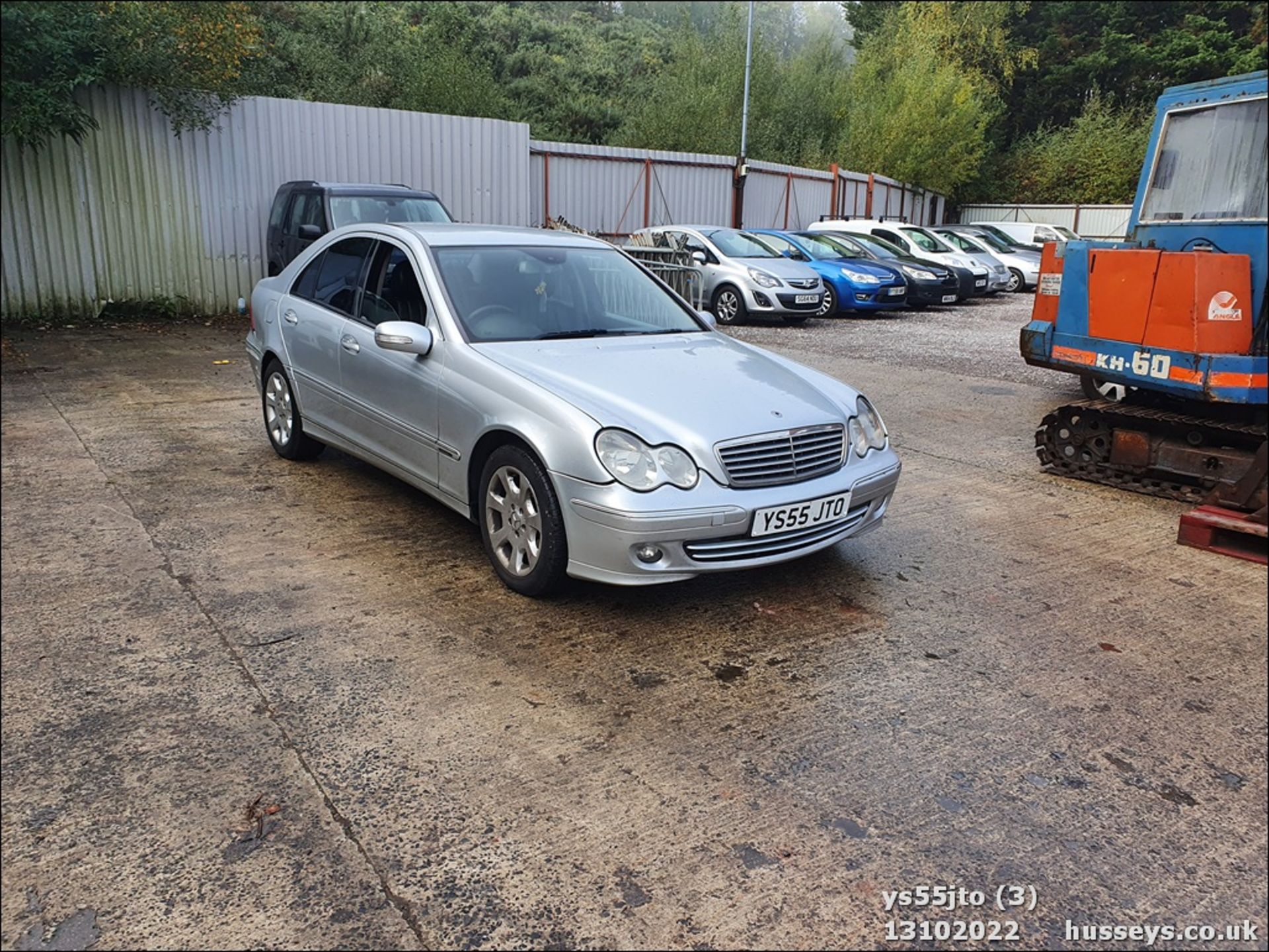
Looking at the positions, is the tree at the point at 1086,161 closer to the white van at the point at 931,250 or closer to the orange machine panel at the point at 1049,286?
the white van at the point at 931,250

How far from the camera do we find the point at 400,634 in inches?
156

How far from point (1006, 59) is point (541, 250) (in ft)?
145

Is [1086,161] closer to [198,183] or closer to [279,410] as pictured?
[198,183]

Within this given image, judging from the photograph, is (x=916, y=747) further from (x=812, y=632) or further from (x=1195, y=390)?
(x=1195, y=390)

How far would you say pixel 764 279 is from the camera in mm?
14766

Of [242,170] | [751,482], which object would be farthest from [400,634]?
[242,170]

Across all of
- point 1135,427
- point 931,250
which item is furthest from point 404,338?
point 931,250

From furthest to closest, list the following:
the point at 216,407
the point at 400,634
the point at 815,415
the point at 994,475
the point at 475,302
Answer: the point at 216,407 < the point at 994,475 < the point at 475,302 < the point at 815,415 < the point at 400,634

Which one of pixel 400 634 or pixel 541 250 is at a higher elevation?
pixel 541 250

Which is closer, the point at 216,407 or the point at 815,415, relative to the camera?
the point at 815,415

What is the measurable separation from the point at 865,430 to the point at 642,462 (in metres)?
1.27

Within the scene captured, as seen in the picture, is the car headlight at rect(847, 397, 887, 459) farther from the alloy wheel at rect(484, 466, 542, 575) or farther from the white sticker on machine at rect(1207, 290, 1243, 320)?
the white sticker on machine at rect(1207, 290, 1243, 320)

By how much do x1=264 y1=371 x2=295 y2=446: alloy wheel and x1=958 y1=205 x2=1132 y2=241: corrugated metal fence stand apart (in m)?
32.3

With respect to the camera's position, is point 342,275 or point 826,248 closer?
point 342,275
